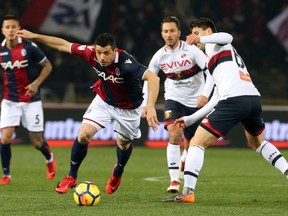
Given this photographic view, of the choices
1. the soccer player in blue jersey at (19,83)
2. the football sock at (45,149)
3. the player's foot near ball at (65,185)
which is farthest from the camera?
the football sock at (45,149)

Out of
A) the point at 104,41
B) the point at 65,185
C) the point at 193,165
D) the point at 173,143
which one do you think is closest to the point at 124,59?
the point at 104,41

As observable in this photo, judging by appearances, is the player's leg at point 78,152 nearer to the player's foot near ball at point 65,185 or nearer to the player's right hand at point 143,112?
the player's foot near ball at point 65,185

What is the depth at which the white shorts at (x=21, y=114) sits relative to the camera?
486 inches

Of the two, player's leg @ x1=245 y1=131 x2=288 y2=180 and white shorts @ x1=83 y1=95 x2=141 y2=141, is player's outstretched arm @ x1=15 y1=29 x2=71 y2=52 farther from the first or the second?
player's leg @ x1=245 y1=131 x2=288 y2=180

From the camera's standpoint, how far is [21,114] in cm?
1253

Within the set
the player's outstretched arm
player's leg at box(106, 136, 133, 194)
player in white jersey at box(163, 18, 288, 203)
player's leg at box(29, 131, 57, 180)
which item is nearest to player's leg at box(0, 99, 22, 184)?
player's leg at box(29, 131, 57, 180)

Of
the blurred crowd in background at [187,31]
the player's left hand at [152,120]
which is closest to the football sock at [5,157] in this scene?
the player's left hand at [152,120]

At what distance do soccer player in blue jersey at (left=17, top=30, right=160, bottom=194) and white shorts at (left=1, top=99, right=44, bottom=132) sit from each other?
2.25 metres

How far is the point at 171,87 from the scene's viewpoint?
1179cm

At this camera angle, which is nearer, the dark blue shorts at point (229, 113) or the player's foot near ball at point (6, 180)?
the dark blue shorts at point (229, 113)

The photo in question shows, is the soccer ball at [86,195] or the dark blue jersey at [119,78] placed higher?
the dark blue jersey at [119,78]

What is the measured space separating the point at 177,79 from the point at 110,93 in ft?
5.79

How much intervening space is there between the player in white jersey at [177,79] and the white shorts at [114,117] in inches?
30.0

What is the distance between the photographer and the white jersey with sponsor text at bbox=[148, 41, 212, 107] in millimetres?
11422
